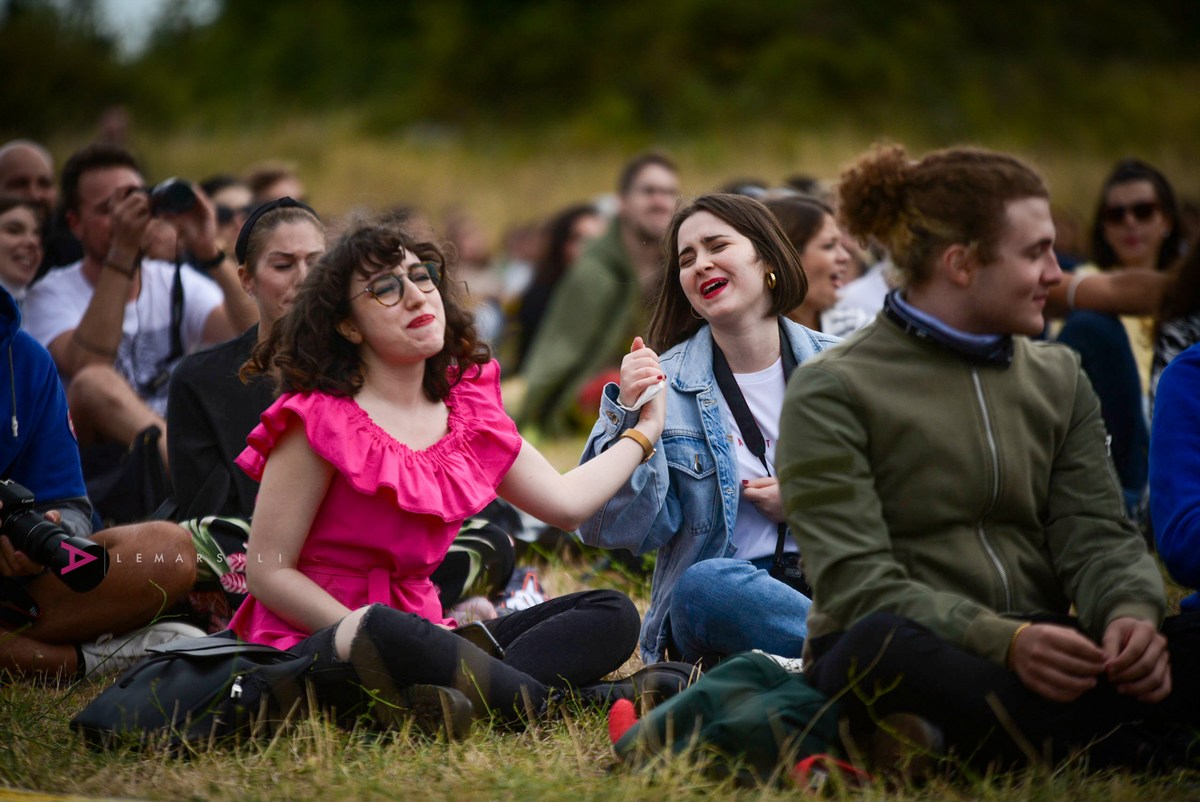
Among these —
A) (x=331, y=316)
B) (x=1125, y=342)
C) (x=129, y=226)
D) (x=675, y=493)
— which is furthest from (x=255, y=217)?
(x=1125, y=342)

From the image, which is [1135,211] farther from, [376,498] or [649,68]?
[649,68]

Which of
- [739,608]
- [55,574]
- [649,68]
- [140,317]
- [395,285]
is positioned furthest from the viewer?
[649,68]

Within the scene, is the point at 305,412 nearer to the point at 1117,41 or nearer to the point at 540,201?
the point at 540,201

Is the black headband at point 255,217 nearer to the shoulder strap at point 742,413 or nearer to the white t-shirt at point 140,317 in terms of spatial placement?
the white t-shirt at point 140,317

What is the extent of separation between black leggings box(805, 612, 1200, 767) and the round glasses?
132 centimetres

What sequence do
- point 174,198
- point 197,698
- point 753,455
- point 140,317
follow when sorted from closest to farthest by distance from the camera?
point 197,698 < point 753,455 < point 174,198 < point 140,317

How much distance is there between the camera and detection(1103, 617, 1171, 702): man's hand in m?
2.51

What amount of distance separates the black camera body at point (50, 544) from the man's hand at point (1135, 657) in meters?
2.36

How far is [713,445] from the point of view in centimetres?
351

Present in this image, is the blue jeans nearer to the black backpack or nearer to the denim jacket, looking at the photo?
the denim jacket

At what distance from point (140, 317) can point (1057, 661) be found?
424 centimetres

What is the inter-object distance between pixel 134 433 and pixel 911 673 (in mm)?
3380

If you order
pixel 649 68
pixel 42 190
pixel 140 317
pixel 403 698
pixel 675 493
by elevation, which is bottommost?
pixel 403 698

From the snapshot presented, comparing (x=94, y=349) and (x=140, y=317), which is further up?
(x=140, y=317)
